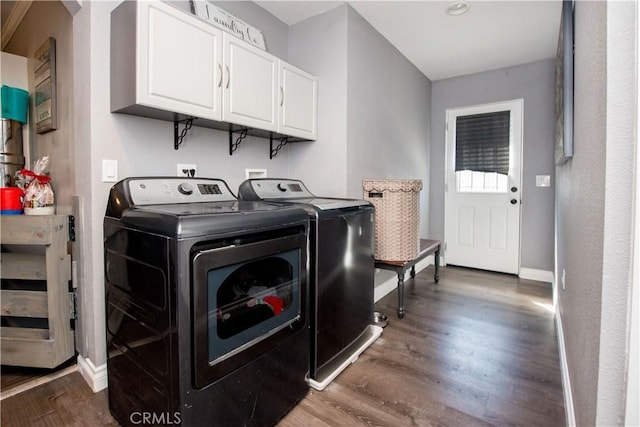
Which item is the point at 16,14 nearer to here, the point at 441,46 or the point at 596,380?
the point at 441,46

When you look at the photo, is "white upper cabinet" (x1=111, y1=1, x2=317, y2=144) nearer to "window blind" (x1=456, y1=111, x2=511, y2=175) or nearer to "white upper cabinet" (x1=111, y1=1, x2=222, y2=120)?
"white upper cabinet" (x1=111, y1=1, x2=222, y2=120)

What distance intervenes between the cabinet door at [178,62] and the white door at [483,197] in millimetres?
3375

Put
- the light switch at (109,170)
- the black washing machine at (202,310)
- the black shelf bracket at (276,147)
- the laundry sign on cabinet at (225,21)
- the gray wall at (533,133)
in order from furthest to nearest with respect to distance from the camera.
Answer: the gray wall at (533,133) → the black shelf bracket at (276,147) → the laundry sign on cabinet at (225,21) → the light switch at (109,170) → the black washing machine at (202,310)

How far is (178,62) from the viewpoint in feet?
5.34

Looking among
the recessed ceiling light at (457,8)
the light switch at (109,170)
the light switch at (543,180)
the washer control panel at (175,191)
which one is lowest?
the washer control panel at (175,191)

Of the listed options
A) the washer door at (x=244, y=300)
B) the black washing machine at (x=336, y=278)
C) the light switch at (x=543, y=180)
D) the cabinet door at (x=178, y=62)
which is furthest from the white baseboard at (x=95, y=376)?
the light switch at (x=543, y=180)

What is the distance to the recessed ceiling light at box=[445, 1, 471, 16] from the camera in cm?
253

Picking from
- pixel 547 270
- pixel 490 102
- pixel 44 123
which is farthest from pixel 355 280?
pixel 490 102

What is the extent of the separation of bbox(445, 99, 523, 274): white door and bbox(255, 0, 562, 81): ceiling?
24.9 inches

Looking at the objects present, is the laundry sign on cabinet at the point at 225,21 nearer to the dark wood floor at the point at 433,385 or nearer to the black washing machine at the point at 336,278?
the black washing machine at the point at 336,278

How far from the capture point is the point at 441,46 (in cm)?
329

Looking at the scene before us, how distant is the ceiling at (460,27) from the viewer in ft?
8.34

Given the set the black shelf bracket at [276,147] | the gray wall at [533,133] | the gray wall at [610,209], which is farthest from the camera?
the gray wall at [533,133]

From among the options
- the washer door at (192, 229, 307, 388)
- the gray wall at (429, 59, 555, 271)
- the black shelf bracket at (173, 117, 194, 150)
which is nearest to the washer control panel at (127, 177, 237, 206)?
the black shelf bracket at (173, 117, 194, 150)
